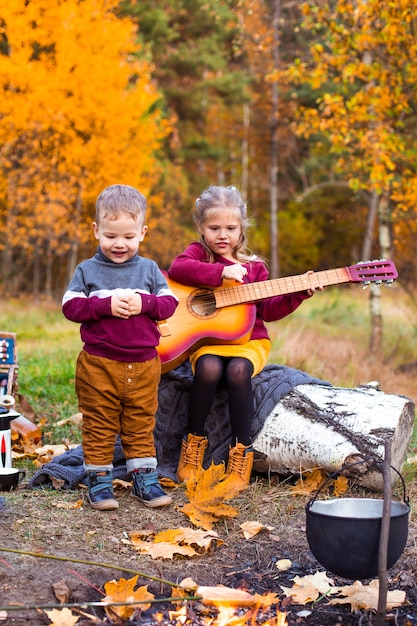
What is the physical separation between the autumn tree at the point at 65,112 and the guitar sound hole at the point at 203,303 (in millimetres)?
8929

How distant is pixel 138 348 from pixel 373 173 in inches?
182

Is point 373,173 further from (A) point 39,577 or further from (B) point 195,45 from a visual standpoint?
(B) point 195,45

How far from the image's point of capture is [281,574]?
2658 millimetres

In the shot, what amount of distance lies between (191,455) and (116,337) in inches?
32.9

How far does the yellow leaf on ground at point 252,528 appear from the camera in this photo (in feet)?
9.81

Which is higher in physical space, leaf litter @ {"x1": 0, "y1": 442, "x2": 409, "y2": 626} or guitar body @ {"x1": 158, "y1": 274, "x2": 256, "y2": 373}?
guitar body @ {"x1": 158, "y1": 274, "x2": 256, "y2": 373}

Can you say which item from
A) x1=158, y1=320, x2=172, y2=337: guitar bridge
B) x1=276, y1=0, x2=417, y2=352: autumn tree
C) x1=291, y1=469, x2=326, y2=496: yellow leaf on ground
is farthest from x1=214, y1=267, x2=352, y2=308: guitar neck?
x1=276, y1=0, x2=417, y2=352: autumn tree

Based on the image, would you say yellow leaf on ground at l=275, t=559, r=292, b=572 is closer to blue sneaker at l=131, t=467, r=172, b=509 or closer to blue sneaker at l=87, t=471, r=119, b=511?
blue sneaker at l=131, t=467, r=172, b=509

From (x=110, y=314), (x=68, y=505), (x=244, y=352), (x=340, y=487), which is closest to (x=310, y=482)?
(x=340, y=487)

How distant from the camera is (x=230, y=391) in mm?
3588

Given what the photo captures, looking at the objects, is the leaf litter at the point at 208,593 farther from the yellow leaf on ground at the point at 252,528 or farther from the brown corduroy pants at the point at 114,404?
the brown corduroy pants at the point at 114,404

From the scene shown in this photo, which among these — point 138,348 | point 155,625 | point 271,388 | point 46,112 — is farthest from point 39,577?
point 46,112

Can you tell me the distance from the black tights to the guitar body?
0.12m

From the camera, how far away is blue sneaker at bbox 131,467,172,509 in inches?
126
